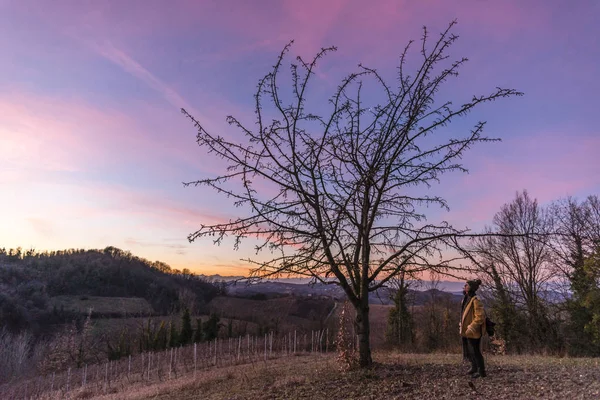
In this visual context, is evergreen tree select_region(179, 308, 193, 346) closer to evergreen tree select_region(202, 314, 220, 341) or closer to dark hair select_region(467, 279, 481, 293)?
evergreen tree select_region(202, 314, 220, 341)

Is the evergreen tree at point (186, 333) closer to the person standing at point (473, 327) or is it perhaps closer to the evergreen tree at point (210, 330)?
the evergreen tree at point (210, 330)

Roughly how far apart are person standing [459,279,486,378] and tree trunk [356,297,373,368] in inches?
72.2

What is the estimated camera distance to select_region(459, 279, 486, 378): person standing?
7.02 m

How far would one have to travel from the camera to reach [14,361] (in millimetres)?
44094

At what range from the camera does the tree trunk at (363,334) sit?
8.41 meters

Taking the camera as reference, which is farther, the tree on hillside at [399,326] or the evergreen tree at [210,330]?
the evergreen tree at [210,330]

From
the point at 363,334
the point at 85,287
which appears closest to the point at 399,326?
the point at 363,334

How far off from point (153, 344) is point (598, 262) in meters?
40.8

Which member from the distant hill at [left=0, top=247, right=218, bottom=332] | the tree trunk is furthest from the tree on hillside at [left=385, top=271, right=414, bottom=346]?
the distant hill at [left=0, top=247, right=218, bottom=332]

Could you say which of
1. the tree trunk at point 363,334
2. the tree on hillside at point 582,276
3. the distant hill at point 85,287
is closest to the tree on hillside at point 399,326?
the tree on hillside at point 582,276

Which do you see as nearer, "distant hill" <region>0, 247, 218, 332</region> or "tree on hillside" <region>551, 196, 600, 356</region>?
"tree on hillside" <region>551, 196, 600, 356</region>

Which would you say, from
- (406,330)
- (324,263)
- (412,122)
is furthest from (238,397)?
(406,330)

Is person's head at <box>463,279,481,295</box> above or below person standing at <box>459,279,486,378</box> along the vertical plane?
above

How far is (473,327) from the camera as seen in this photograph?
7.31 meters
